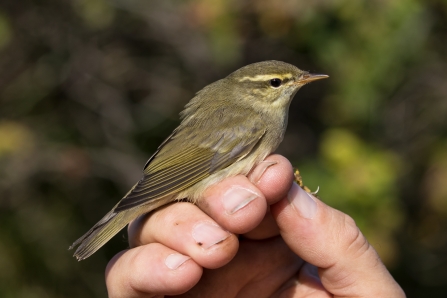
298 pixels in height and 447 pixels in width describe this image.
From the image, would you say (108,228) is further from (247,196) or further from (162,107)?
(162,107)

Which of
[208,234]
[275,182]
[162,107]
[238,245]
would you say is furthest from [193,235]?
[162,107]

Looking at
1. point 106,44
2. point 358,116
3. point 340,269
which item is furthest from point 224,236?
point 106,44

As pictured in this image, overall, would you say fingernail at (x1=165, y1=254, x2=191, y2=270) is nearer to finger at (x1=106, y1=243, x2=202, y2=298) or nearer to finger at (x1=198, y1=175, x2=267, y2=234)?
finger at (x1=106, y1=243, x2=202, y2=298)

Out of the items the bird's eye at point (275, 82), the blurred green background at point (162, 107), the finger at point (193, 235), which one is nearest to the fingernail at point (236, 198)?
the finger at point (193, 235)

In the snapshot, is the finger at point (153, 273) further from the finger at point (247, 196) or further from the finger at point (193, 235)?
the finger at point (247, 196)

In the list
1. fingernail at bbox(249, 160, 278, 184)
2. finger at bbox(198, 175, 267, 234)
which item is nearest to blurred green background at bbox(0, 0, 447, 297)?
fingernail at bbox(249, 160, 278, 184)

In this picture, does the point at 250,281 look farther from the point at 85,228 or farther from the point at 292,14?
the point at 85,228
